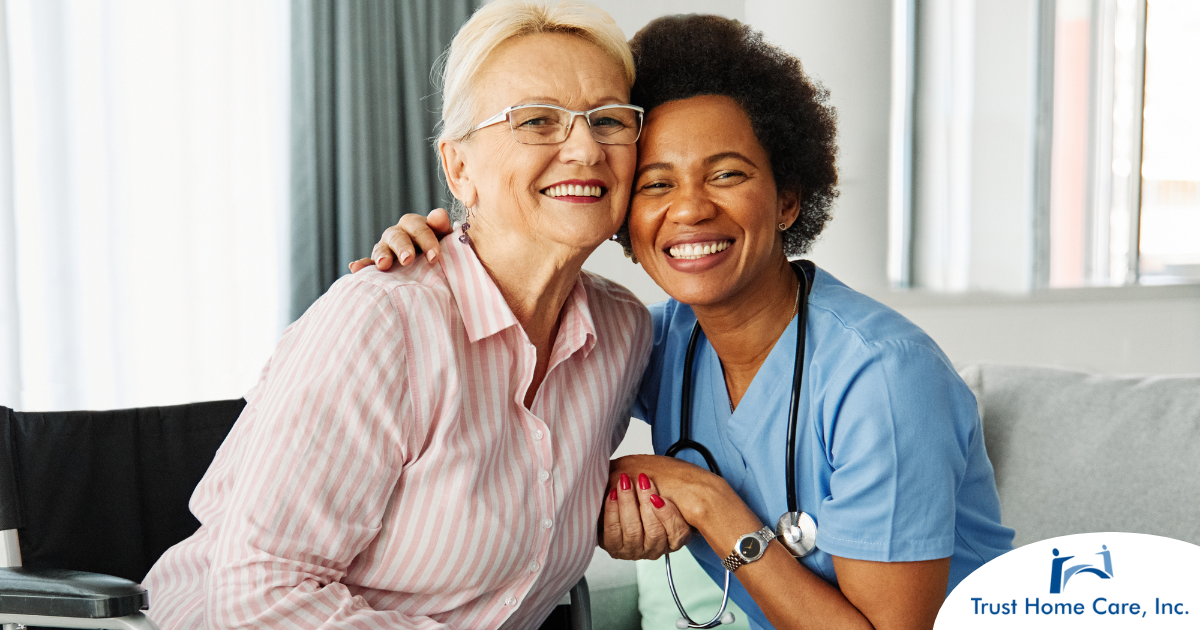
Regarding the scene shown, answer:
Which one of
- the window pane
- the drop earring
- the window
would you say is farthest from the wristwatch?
the window pane

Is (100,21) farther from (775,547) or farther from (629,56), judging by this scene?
(775,547)

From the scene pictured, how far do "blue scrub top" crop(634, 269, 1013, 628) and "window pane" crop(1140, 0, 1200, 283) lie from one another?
2.82 m

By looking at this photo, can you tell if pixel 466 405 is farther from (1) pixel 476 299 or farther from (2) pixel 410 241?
(2) pixel 410 241

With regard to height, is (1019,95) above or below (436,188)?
above

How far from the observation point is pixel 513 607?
1163 millimetres

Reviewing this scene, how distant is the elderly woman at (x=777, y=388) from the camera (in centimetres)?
110

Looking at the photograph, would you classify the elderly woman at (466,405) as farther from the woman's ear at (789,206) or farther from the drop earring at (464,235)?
the woman's ear at (789,206)

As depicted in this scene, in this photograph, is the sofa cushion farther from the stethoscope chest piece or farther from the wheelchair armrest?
the wheelchair armrest

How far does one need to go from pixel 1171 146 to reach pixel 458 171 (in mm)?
3349

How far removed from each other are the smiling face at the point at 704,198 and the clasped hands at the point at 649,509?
10.3 inches

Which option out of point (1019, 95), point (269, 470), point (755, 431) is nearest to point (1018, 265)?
point (1019, 95)

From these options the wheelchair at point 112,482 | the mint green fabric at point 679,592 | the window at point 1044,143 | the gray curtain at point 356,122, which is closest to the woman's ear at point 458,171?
the wheelchair at point 112,482

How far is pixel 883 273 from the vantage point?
315 cm

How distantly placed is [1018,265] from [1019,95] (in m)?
0.63
